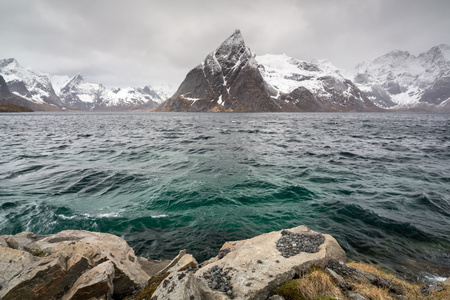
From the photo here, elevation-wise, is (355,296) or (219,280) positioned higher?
(355,296)

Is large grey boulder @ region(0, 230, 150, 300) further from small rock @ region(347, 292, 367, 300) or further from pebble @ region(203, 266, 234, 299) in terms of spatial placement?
small rock @ region(347, 292, 367, 300)

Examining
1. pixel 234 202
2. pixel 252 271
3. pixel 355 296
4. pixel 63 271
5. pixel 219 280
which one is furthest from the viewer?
pixel 234 202

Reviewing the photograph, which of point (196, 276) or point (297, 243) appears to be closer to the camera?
point (196, 276)

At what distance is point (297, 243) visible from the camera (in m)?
7.36

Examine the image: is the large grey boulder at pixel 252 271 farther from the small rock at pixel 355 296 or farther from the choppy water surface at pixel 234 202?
the choppy water surface at pixel 234 202

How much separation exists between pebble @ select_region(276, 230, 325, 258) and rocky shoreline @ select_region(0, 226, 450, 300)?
1.3 inches

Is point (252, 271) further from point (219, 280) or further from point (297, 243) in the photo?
point (297, 243)

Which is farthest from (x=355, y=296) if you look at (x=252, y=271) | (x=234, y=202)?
(x=234, y=202)

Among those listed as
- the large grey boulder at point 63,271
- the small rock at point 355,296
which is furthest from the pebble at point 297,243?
the large grey boulder at point 63,271

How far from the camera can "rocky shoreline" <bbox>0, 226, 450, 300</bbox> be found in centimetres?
507

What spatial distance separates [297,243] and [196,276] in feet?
11.8

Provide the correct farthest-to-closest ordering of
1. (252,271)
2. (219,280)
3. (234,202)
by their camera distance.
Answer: (234,202) < (252,271) < (219,280)

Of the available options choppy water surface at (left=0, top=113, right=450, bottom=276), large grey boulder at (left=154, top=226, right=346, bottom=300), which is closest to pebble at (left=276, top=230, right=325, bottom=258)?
large grey boulder at (left=154, top=226, right=346, bottom=300)

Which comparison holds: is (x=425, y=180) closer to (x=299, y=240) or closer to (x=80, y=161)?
(x=299, y=240)
